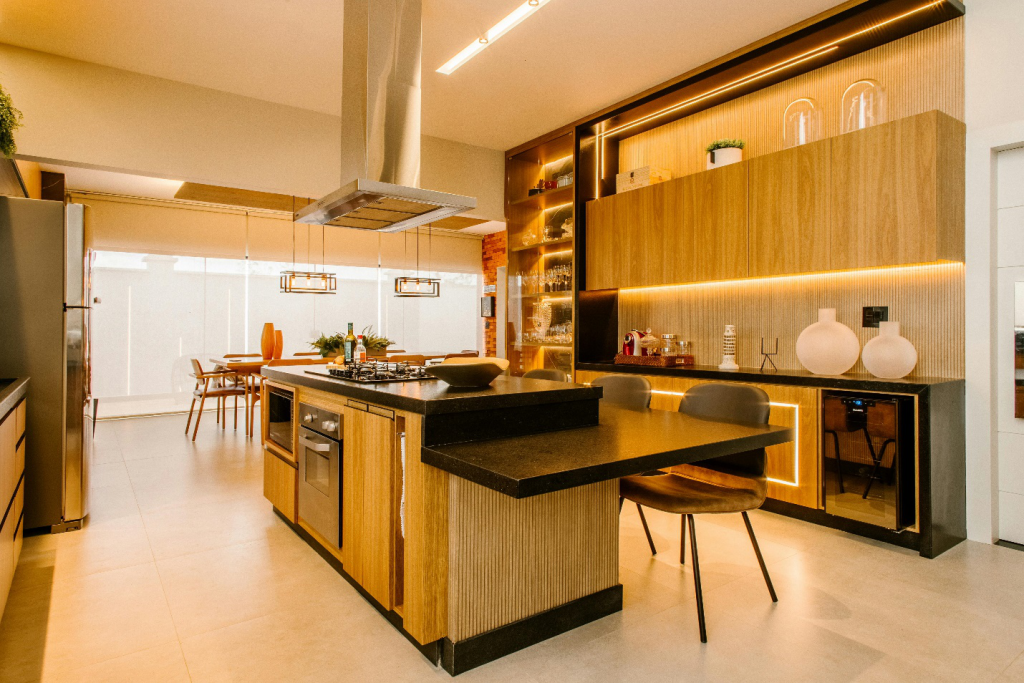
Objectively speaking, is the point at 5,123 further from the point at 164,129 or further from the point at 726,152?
the point at 726,152

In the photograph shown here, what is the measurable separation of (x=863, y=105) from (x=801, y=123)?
1.21 feet

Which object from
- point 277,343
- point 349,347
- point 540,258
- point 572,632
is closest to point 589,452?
point 572,632

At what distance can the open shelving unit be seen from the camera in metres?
5.28

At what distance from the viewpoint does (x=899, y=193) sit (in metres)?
3.04

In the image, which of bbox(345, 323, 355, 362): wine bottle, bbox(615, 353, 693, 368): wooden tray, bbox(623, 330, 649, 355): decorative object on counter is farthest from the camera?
bbox(623, 330, 649, 355): decorative object on counter

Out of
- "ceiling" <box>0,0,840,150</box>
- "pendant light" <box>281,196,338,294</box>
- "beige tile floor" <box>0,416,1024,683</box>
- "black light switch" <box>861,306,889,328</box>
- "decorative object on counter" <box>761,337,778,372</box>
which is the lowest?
"beige tile floor" <box>0,416,1024,683</box>

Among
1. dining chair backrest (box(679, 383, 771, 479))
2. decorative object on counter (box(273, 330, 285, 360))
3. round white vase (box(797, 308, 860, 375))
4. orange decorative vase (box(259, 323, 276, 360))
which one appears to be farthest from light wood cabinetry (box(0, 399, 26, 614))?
round white vase (box(797, 308, 860, 375))

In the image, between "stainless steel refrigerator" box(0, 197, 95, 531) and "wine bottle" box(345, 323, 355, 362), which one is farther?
"wine bottle" box(345, 323, 355, 362)

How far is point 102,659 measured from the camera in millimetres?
1933

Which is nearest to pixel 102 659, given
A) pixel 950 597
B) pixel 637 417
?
pixel 637 417

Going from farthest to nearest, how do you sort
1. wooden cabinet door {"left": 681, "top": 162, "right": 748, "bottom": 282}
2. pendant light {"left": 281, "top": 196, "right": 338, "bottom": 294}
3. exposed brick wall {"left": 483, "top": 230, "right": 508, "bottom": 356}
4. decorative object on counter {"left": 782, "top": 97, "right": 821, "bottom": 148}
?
exposed brick wall {"left": 483, "top": 230, "right": 508, "bottom": 356}, pendant light {"left": 281, "top": 196, "right": 338, "bottom": 294}, wooden cabinet door {"left": 681, "top": 162, "right": 748, "bottom": 282}, decorative object on counter {"left": 782, "top": 97, "right": 821, "bottom": 148}

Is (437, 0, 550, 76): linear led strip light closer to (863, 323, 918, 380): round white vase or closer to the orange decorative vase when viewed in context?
(863, 323, 918, 380): round white vase

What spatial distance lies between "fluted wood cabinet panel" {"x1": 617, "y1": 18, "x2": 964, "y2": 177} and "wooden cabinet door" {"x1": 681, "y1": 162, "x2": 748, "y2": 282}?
0.34 m

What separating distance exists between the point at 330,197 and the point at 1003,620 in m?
3.63
